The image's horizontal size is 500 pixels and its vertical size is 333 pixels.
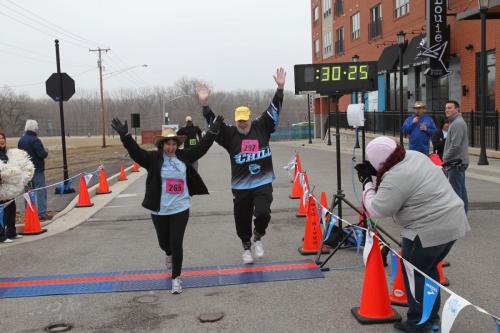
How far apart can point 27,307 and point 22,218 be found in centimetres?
544

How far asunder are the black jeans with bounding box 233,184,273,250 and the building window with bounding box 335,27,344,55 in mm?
35343

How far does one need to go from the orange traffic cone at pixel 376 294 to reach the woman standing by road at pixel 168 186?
2030mm

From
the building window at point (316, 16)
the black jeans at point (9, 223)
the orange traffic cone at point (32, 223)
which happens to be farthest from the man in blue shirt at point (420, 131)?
the building window at point (316, 16)

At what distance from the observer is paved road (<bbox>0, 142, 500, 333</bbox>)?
4574 millimetres

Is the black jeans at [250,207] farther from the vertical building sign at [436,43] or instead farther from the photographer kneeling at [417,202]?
the vertical building sign at [436,43]

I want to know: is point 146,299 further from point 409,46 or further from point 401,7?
point 401,7

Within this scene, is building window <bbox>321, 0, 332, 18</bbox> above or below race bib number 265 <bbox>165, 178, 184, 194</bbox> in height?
above

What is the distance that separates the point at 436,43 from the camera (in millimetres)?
21797

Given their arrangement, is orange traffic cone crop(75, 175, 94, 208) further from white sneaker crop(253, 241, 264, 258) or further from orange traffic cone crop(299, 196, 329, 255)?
orange traffic cone crop(299, 196, 329, 255)

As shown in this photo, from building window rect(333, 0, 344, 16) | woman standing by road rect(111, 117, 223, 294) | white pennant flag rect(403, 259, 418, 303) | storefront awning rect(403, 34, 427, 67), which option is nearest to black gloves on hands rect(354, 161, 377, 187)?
white pennant flag rect(403, 259, 418, 303)

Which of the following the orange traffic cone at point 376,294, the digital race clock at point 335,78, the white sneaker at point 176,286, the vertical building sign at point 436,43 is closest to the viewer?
A: the orange traffic cone at point 376,294

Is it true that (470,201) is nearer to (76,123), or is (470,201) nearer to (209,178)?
(209,178)

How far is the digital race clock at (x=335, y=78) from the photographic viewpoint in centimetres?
674

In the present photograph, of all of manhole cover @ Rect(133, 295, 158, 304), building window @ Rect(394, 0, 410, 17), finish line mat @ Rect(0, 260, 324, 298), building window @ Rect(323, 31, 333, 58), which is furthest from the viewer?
building window @ Rect(323, 31, 333, 58)
